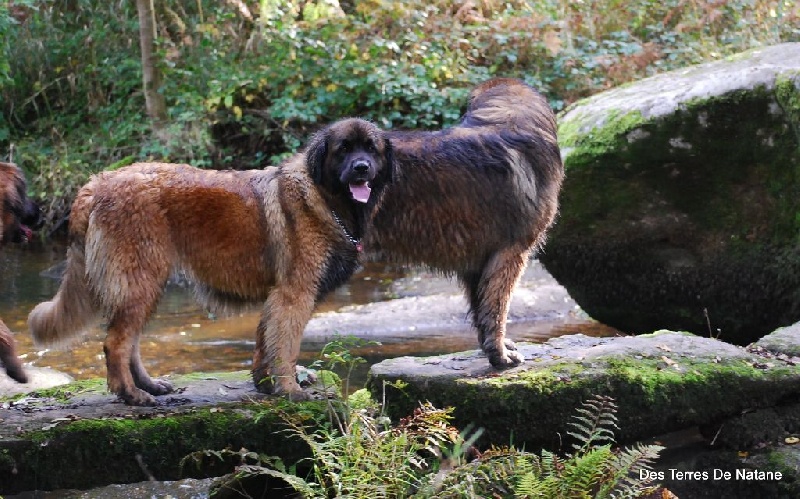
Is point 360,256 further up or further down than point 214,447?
further up

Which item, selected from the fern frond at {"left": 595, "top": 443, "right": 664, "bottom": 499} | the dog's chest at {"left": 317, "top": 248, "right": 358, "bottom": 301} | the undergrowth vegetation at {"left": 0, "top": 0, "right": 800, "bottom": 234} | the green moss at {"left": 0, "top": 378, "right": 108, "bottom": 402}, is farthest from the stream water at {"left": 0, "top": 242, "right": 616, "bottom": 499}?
the undergrowth vegetation at {"left": 0, "top": 0, "right": 800, "bottom": 234}

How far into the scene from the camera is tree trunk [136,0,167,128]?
15.0 metres

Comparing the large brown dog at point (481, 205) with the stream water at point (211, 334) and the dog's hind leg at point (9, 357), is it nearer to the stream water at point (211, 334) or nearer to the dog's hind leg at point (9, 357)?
the stream water at point (211, 334)

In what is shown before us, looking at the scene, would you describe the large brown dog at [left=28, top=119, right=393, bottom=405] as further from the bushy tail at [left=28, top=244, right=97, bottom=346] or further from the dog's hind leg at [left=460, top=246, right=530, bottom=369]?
the dog's hind leg at [left=460, top=246, right=530, bottom=369]

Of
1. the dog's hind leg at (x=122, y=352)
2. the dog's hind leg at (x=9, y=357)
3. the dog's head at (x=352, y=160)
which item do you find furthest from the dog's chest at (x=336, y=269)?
the dog's hind leg at (x=9, y=357)

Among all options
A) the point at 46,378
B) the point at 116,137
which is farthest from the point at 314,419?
the point at 116,137

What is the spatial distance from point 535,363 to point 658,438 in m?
0.80

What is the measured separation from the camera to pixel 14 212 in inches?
215

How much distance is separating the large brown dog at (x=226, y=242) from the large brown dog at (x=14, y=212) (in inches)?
9.4

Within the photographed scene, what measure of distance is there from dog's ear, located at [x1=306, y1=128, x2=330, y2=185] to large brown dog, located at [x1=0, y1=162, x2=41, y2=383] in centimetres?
170

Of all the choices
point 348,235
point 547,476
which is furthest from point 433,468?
point 348,235

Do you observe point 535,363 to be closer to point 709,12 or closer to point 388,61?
point 388,61

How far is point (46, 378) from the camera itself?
6816 millimetres

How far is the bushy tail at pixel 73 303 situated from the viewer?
5.11 metres
